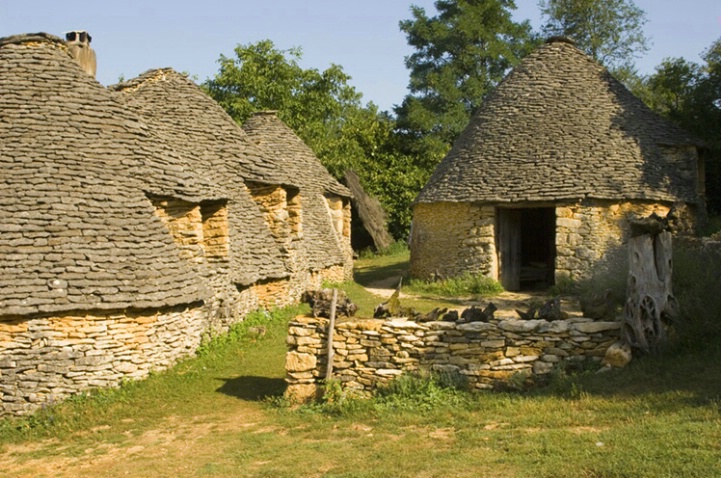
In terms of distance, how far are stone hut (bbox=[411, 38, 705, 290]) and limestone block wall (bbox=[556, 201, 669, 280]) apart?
0.07 ft

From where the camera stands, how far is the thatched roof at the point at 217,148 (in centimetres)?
1550

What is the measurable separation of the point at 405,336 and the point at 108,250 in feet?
14.6

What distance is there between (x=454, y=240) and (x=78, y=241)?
34.1 ft

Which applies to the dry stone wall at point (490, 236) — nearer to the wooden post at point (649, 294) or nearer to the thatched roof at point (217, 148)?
the thatched roof at point (217, 148)

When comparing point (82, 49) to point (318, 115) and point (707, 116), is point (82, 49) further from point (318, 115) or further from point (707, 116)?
point (318, 115)

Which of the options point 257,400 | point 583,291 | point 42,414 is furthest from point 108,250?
point 583,291

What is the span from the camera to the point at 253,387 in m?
10.5

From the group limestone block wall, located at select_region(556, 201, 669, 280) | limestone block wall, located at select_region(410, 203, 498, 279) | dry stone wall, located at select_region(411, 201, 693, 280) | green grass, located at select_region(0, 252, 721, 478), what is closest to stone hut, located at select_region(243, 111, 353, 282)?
dry stone wall, located at select_region(411, 201, 693, 280)

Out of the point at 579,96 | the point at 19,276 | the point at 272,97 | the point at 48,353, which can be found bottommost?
the point at 48,353

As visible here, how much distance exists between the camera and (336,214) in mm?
23578

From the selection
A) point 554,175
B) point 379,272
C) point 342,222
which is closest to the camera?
point 554,175

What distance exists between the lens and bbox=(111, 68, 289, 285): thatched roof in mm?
15500

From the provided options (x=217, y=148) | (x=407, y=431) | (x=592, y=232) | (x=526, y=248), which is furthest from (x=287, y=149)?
(x=407, y=431)

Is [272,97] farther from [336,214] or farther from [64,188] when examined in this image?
[64,188]
